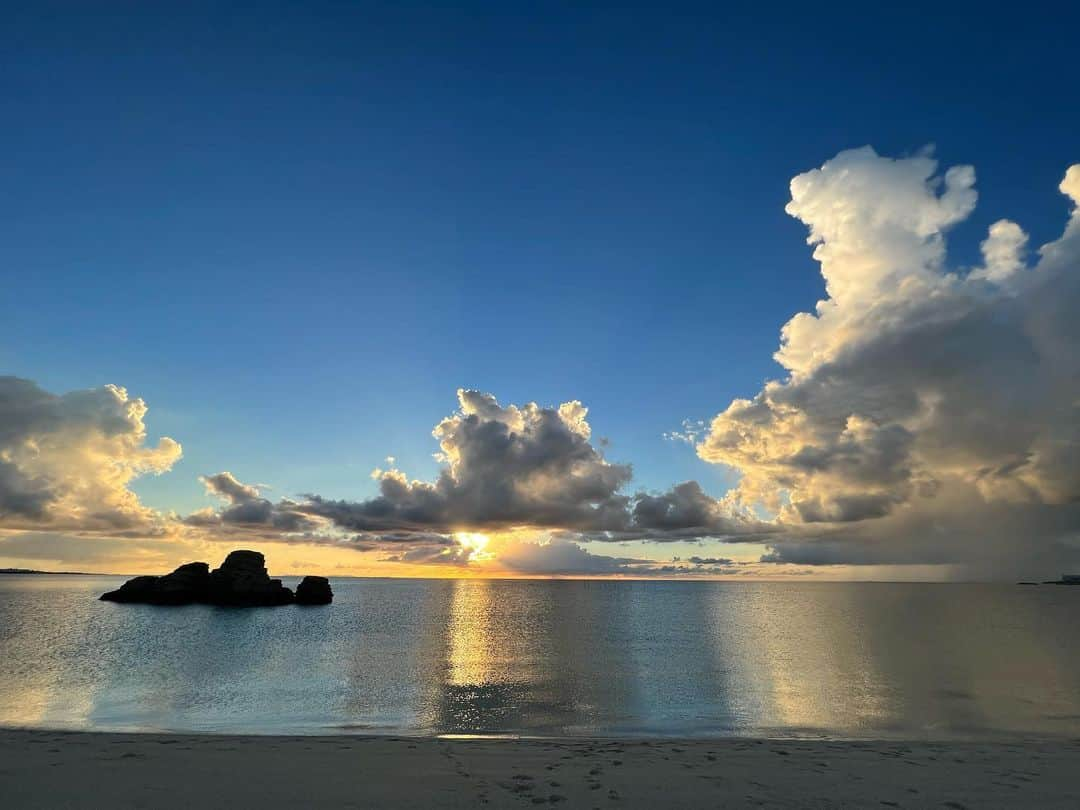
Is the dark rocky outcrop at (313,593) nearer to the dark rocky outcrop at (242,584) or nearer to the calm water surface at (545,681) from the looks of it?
the dark rocky outcrop at (242,584)

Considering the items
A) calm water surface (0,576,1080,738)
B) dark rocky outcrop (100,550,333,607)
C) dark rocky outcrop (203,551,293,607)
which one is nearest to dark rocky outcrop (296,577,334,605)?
dark rocky outcrop (100,550,333,607)

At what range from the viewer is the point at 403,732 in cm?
2827

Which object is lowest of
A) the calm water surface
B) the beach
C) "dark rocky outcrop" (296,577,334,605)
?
the calm water surface

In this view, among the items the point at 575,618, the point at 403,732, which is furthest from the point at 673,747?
the point at 575,618

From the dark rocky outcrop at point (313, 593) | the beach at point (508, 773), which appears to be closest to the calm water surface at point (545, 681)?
the beach at point (508, 773)

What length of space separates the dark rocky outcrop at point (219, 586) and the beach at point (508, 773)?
13384cm

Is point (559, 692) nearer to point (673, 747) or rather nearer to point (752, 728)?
point (752, 728)

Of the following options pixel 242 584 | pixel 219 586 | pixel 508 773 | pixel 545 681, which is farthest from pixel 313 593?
pixel 508 773

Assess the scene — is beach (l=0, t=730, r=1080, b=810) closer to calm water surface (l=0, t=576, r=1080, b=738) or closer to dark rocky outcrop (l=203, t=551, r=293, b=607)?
calm water surface (l=0, t=576, r=1080, b=738)

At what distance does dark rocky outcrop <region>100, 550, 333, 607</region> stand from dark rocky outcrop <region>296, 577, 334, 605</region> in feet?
2.05

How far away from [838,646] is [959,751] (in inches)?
2095

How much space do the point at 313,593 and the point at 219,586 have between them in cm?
2153

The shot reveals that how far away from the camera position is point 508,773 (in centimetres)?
1848

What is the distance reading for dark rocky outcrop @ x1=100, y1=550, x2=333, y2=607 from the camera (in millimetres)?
145375
